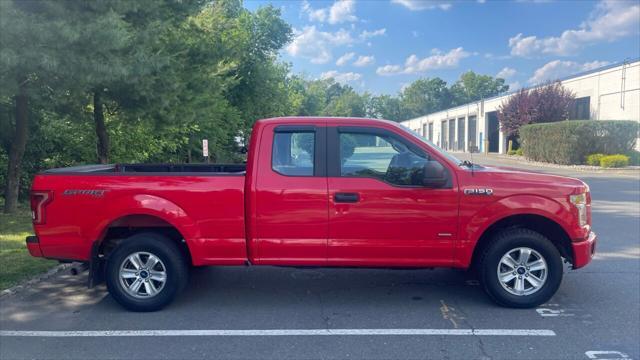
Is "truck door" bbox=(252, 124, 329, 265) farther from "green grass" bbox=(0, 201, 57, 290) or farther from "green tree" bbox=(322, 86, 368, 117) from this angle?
"green tree" bbox=(322, 86, 368, 117)

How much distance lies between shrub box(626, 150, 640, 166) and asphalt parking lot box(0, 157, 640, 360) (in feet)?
85.3

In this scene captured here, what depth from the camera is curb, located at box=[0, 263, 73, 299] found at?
19.6ft

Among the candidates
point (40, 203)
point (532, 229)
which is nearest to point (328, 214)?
point (532, 229)

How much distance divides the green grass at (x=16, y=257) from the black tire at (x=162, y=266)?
174cm

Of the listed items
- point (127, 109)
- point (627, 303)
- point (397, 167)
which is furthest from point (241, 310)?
point (127, 109)

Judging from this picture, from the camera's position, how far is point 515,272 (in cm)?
531

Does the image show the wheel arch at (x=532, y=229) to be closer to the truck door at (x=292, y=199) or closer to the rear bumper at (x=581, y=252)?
the rear bumper at (x=581, y=252)

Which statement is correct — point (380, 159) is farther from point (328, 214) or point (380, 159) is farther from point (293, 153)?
point (293, 153)

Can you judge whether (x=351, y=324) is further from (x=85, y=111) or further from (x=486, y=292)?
(x=85, y=111)

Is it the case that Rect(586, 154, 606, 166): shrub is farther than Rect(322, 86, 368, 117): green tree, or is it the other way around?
Rect(322, 86, 368, 117): green tree

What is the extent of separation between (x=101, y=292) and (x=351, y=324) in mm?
3037

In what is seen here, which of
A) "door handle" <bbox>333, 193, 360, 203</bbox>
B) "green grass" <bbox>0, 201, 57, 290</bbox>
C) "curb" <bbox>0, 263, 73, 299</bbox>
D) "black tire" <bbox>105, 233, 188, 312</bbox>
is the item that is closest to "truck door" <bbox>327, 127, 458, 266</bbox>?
"door handle" <bbox>333, 193, 360, 203</bbox>

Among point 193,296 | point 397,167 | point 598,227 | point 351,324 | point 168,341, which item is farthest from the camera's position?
point 598,227

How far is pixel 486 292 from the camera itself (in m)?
5.39
